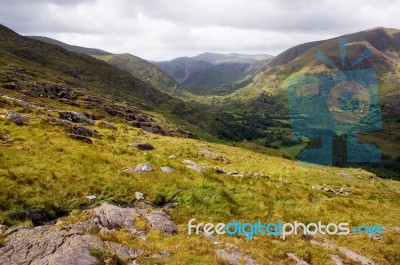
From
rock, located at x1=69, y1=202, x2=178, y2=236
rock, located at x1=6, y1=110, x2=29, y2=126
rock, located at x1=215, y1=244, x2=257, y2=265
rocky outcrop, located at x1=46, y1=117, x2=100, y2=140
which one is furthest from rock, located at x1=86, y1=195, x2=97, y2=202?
rocky outcrop, located at x1=46, y1=117, x2=100, y2=140

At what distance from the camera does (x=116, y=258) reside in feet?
42.3

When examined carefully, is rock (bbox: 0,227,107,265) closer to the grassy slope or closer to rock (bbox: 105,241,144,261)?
rock (bbox: 105,241,144,261)

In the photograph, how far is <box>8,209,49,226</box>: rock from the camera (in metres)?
15.9

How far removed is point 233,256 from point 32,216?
999 centimetres

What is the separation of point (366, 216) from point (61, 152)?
23004 mm

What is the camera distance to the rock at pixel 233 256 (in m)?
14.4

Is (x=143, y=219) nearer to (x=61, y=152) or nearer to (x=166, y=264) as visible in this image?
(x=166, y=264)

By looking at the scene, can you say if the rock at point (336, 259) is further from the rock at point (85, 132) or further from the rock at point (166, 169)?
the rock at point (85, 132)

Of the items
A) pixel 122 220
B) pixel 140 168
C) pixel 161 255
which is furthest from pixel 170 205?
pixel 161 255

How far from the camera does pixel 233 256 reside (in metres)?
15.0

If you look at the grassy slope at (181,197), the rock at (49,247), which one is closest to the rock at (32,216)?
the grassy slope at (181,197)

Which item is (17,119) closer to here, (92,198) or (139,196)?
(92,198)

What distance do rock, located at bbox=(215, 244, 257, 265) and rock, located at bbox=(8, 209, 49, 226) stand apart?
28.9 feet

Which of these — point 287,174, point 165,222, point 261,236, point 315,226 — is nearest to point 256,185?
point 315,226
